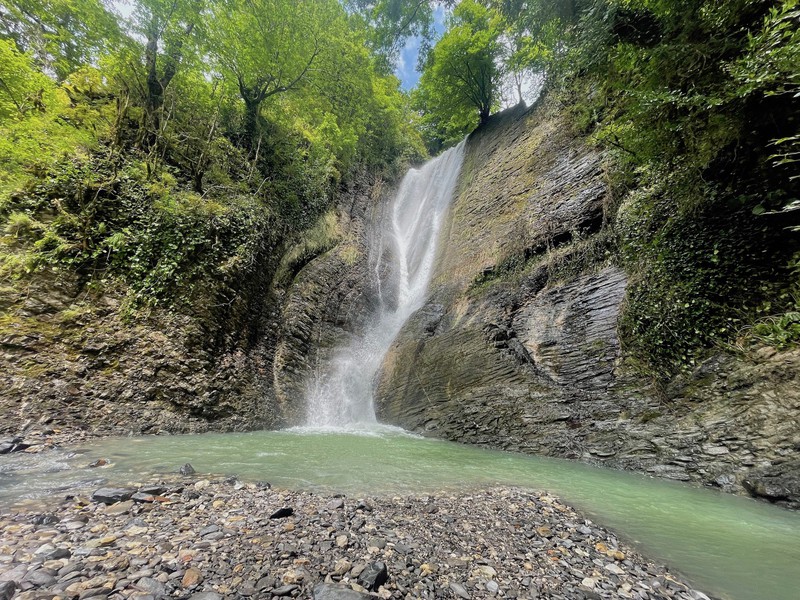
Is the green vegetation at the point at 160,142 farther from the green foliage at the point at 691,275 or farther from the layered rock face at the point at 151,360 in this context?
the green foliage at the point at 691,275

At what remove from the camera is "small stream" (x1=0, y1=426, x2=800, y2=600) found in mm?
2566

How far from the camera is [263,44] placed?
9.97m

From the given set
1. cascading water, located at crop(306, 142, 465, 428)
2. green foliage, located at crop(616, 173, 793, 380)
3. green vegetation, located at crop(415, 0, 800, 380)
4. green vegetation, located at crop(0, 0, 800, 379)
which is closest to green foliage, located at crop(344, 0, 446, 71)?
green vegetation, located at crop(0, 0, 800, 379)

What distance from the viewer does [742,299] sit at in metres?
4.50

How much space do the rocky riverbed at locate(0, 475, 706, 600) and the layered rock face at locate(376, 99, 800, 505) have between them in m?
2.72

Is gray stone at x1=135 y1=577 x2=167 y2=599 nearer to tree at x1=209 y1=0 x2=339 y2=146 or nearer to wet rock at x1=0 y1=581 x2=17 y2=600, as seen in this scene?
wet rock at x1=0 y1=581 x2=17 y2=600

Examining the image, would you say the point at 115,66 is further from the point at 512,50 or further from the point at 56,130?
the point at 512,50

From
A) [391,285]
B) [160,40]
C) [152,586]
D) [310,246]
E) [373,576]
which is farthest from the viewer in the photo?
[391,285]

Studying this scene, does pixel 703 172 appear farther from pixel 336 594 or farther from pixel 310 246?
pixel 310 246

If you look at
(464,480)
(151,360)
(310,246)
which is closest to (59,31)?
(310,246)

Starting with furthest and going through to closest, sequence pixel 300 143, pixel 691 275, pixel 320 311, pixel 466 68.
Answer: pixel 466 68 → pixel 300 143 → pixel 320 311 → pixel 691 275

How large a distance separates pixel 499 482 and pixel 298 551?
315 cm

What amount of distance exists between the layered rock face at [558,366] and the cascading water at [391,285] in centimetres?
99

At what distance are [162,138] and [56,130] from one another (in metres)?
2.06
